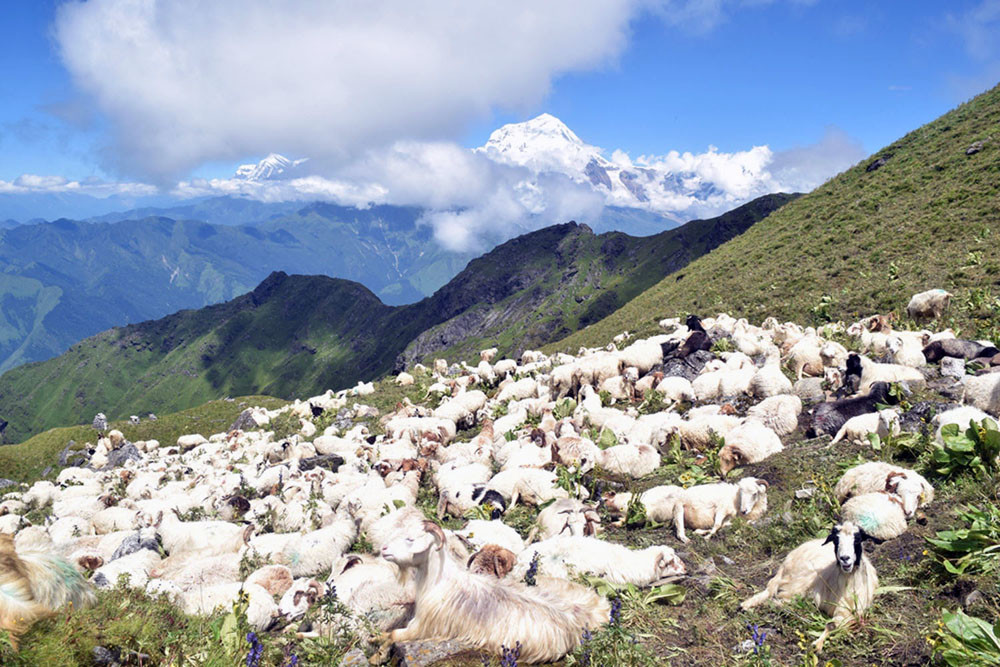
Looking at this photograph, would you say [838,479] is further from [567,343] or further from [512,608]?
[567,343]

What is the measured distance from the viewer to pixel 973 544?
18.7ft

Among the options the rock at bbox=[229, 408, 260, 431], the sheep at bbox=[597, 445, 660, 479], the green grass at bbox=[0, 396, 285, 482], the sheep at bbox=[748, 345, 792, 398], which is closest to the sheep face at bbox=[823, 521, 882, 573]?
the sheep at bbox=[597, 445, 660, 479]

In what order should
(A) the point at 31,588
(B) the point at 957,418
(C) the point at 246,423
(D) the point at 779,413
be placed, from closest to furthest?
1. (A) the point at 31,588
2. (B) the point at 957,418
3. (D) the point at 779,413
4. (C) the point at 246,423

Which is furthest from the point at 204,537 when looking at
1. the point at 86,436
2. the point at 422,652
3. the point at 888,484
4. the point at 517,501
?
the point at 86,436

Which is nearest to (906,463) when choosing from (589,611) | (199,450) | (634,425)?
(634,425)

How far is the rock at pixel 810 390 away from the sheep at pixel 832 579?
832 centimetres

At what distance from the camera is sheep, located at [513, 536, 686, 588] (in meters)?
7.45

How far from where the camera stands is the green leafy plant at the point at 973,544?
18.1 ft

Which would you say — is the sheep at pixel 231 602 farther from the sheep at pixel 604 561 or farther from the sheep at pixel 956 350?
the sheep at pixel 956 350

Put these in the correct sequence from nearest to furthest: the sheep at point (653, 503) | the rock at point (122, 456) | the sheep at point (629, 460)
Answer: the sheep at point (653, 503)
the sheep at point (629, 460)
the rock at point (122, 456)

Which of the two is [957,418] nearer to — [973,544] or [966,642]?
[973,544]

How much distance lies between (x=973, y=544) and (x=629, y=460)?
6632 mm

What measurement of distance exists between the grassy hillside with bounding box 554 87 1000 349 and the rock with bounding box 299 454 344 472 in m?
19.1

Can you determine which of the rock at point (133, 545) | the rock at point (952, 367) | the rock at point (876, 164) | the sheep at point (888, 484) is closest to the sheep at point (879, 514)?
the sheep at point (888, 484)
